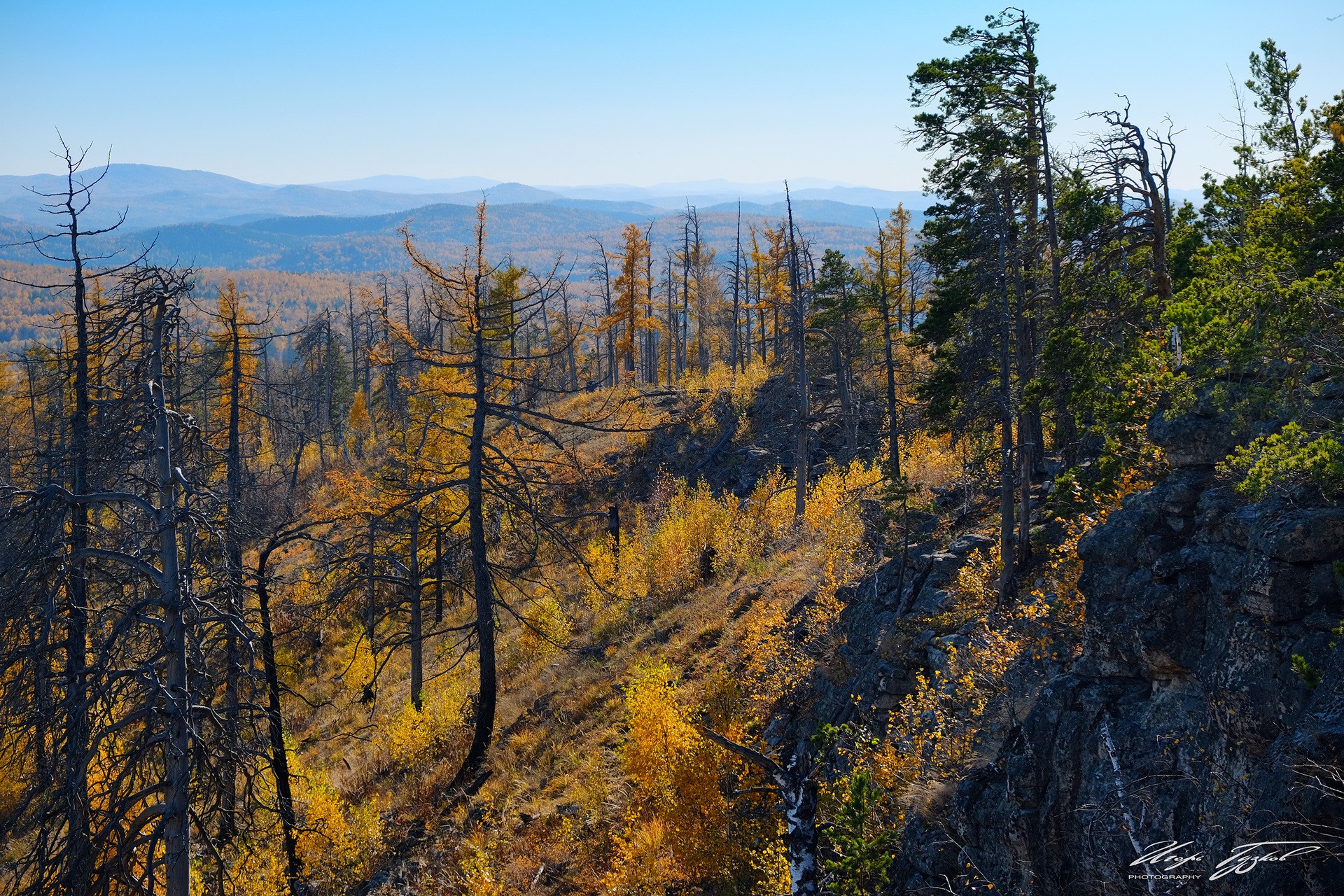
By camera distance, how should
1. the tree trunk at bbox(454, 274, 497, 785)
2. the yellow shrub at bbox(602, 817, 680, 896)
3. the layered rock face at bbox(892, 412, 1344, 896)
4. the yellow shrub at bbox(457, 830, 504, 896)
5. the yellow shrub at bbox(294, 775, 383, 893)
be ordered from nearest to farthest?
the layered rock face at bbox(892, 412, 1344, 896), the yellow shrub at bbox(457, 830, 504, 896), the yellow shrub at bbox(602, 817, 680, 896), the yellow shrub at bbox(294, 775, 383, 893), the tree trunk at bbox(454, 274, 497, 785)

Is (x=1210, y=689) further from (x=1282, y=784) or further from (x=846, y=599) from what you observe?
(x=846, y=599)

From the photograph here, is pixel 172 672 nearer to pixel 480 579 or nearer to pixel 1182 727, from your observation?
pixel 480 579

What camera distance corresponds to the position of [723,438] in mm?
32844

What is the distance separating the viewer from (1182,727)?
20.0 feet

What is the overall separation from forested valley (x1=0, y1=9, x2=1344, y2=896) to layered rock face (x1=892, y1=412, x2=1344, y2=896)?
0.10 feet

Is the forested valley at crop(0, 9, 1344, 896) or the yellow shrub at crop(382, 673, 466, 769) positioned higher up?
the forested valley at crop(0, 9, 1344, 896)

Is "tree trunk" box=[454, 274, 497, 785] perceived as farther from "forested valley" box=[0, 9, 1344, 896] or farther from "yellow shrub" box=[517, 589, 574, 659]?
"yellow shrub" box=[517, 589, 574, 659]

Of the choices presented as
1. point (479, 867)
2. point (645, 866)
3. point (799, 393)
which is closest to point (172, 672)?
point (479, 867)

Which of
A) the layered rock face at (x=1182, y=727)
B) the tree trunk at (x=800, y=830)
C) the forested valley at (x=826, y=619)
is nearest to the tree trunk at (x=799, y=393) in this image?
the forested valley at (x=826, y=619)

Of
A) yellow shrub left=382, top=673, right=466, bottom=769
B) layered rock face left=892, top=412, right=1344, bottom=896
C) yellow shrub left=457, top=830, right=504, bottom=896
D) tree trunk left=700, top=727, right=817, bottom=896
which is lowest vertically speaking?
yellow shrub left=382, top=673, right=466, bottom=769

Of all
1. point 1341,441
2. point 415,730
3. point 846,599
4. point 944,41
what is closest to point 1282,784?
point 1341,441

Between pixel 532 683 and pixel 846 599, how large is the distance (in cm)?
807

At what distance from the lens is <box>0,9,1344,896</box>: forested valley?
5.96 m

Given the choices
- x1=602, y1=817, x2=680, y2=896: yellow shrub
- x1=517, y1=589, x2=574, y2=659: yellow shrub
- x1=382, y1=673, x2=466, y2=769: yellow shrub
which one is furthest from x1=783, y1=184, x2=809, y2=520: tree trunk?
x1=602, y1=817, x2=680, y2=896: yellow shrub
